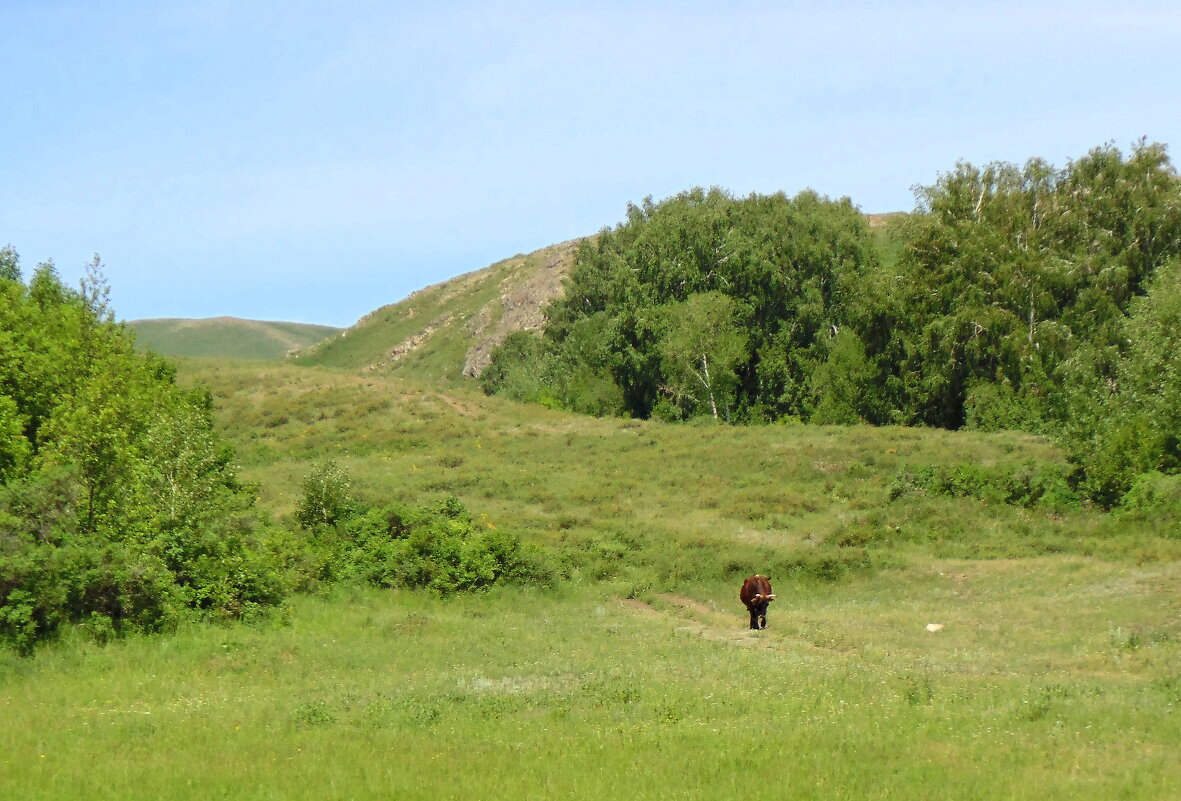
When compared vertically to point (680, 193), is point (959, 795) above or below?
below

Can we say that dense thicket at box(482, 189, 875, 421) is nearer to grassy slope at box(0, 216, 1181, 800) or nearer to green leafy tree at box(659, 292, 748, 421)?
green leafy tree at box(659, 292, 748, 421)

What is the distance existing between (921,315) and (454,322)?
104 metres

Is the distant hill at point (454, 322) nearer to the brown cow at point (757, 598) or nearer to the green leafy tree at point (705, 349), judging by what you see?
the green leafy tree at point (705, 349)

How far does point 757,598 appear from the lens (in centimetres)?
2430

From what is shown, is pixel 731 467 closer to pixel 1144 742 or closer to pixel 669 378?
pixel 669 378

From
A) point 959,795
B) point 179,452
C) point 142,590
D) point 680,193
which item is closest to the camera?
point 959,795

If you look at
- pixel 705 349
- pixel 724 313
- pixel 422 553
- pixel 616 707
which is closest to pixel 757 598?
pixel 616 707

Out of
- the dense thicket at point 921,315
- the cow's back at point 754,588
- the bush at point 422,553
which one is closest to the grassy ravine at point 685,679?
the cow's back at point 754,588

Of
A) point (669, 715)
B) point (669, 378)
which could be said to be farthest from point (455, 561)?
point (669, 378)

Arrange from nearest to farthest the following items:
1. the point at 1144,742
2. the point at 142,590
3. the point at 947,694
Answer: the point at 1144,742
the point at 947,694
the point at 142,590

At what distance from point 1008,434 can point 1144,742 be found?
48.3 metres

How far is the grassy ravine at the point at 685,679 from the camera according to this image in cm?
1205

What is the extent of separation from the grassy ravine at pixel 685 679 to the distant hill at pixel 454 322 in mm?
95350

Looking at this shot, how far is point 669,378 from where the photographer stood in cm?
8625
